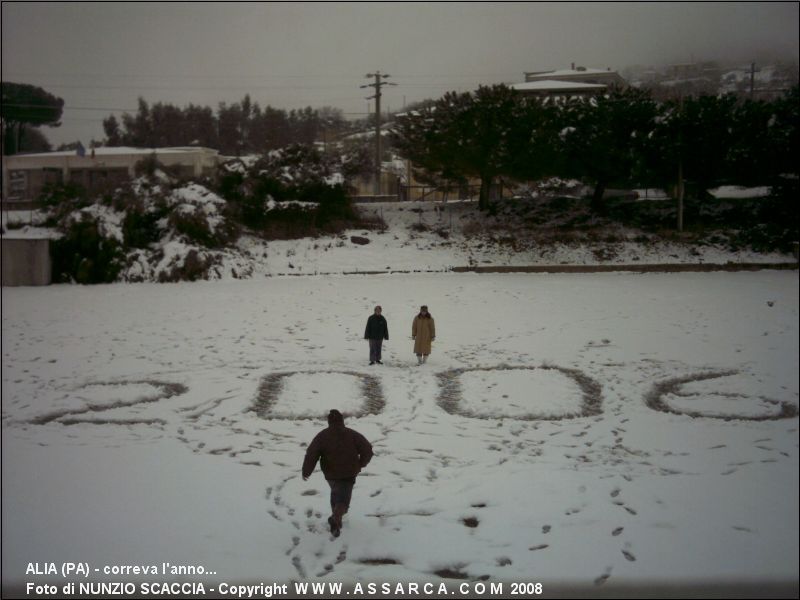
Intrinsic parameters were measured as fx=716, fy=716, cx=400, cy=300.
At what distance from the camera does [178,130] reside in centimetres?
5525

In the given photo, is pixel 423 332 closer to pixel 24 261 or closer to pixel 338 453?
pixel 338 453

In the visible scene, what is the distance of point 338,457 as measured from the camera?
22.8ft

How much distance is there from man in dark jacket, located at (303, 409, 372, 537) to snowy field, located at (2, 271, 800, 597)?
47 centimetres

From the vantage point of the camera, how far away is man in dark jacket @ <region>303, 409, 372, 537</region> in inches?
274

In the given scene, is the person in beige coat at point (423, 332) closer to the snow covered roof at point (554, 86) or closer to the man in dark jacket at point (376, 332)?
the man in dark jacket at point (376, 332)

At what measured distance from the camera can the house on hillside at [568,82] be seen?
4328cm

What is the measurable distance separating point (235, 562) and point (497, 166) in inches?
1063

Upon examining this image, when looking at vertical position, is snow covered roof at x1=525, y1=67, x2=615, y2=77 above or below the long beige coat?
above

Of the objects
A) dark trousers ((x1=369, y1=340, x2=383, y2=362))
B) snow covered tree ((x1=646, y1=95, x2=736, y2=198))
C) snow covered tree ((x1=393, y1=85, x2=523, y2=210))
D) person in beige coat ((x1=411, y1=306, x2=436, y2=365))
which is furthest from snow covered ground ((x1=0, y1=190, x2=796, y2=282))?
dark trousers ((x1=369, y1=340, x2=383, y2=362))

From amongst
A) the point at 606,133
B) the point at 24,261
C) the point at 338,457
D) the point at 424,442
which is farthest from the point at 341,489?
the point at 606,133

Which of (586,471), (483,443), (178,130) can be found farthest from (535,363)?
(178,130)

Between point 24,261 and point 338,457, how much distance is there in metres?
21.6

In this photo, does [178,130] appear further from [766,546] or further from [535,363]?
[766,546]

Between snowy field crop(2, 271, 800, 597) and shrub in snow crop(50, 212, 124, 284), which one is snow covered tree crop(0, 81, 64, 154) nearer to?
shrub in snow crop(50, 212, 124, 284)
